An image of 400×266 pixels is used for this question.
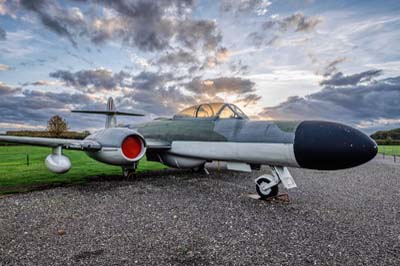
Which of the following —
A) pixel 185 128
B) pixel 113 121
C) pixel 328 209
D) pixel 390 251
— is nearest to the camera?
pixel 390 251

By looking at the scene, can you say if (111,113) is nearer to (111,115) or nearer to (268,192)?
(111,115)

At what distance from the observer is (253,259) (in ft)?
10.7

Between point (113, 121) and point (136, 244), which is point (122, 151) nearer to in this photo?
point (136, 244)

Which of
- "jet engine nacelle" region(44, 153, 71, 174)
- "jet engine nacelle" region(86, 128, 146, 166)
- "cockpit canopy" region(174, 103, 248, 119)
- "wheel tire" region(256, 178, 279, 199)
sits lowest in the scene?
"wheel tire" region(256, 178, 279, 199)

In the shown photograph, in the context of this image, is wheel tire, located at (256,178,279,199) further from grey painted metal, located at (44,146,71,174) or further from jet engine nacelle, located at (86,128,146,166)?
grey painted metal, located at (44,146,71,174)

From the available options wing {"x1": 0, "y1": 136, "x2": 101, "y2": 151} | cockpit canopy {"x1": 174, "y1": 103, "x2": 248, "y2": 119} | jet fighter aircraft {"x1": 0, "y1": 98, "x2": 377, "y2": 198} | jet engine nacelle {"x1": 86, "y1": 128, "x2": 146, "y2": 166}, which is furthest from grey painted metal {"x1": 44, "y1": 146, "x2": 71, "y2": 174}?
cockpit canopy {"x1": 174, "y1": 103, "x2": 248, "y2": 119}

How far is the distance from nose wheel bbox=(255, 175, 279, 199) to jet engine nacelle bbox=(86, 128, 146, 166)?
11.2 feet

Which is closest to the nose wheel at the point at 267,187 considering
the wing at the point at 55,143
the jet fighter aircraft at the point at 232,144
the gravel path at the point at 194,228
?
the jet fighter aircraft at the point at 232,144

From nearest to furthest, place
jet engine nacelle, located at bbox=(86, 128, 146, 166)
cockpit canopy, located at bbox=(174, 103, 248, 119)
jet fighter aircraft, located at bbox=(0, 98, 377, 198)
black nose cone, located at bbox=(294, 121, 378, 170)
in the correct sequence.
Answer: black nose cone, located at bbox=(294, 121, 378, 170)
jet fighter aircraft, located at bbox=(0, 98, 377, 198)
cockpit canopy, located at bbox=(174, 103, 248, 119)
jet engine nacelle, located at bbox=(86, 128, 146, 166)

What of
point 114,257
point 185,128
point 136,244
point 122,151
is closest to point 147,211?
point 136,244

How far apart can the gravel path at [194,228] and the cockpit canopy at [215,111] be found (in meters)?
2.07

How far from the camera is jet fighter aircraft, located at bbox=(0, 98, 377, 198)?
461 cm

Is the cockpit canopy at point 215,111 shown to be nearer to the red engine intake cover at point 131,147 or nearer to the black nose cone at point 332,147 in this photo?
the red engine intake cover at point 131,147

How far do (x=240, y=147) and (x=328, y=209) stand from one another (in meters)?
2.30
